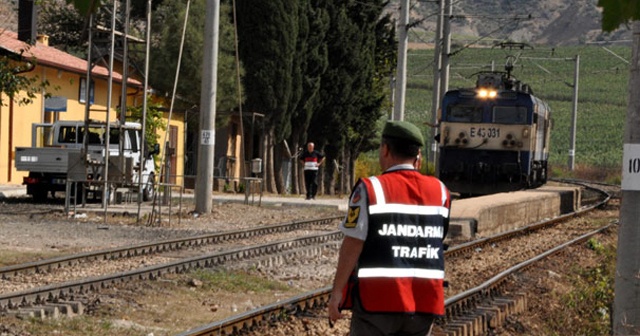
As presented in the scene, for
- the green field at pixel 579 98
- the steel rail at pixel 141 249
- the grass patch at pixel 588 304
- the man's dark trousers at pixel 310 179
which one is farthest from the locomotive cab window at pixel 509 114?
the green field at pixel 579 98

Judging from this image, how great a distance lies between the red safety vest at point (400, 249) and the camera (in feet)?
15.4

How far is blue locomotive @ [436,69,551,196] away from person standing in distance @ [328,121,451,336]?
27.8m

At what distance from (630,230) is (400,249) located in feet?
16.5

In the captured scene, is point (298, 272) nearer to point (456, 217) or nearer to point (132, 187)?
point (456, 217)

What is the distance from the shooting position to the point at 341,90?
43094 millimetres

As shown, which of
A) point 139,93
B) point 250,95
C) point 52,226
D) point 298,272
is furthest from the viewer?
point 139,93

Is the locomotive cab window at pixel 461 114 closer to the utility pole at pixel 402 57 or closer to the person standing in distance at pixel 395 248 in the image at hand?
the utility pole at pixel 402 57

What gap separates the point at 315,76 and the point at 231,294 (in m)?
29.3

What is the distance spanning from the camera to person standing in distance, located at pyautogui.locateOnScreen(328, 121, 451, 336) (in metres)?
4.71

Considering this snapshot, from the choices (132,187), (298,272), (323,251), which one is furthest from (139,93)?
(298,272)

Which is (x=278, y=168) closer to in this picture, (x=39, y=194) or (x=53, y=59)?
(x=53, y=59)

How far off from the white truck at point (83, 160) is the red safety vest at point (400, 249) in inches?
727

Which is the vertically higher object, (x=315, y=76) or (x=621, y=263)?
(x=315, y=76)

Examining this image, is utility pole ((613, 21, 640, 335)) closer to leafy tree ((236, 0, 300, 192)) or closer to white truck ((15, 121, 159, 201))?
white truck ((15, 121, 159, 201))
